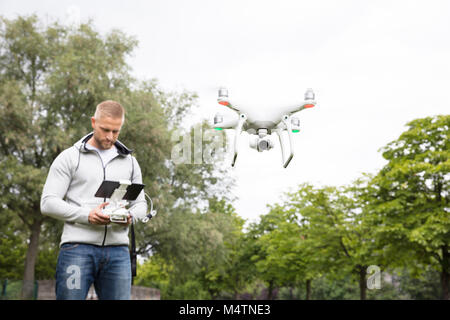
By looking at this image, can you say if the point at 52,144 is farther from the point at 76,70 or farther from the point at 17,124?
the point at 76,70

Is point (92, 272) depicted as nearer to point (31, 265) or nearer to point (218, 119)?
point (218, 119)

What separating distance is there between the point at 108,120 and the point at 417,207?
60.9 feet

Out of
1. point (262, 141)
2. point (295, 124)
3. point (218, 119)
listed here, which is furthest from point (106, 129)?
point (295, 124)

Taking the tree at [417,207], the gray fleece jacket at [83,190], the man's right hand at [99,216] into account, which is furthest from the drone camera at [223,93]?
the tree at [417,207]

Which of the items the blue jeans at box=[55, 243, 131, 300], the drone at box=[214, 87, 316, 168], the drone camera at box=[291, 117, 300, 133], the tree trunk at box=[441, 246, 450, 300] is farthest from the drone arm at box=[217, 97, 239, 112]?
the tree trunk at box=[441, 246, 450, 300]

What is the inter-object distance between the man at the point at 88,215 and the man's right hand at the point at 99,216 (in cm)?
6

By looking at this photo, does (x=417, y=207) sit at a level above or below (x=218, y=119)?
above

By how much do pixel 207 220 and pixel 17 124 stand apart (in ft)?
35.8

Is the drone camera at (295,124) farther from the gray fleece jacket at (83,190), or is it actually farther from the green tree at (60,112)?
the green tree at (60,112)

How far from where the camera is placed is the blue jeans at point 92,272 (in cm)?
278

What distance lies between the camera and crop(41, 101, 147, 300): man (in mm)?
2738

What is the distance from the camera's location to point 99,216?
2.62 m

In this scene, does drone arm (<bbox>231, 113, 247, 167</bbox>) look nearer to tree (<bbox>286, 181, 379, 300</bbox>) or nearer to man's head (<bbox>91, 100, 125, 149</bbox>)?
man's head (<bbox>91, 100, 125, 149</bbox>)

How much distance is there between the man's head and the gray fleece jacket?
0.57ft
